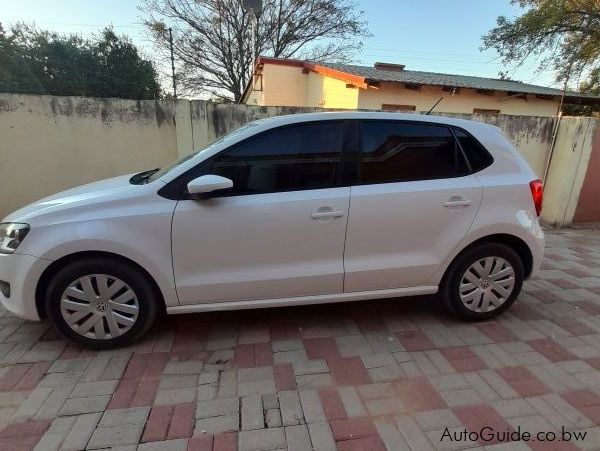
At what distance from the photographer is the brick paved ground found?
75.1 inches

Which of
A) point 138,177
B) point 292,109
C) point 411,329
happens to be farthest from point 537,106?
point 138,177

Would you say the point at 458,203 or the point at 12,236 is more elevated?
the point at 458,203

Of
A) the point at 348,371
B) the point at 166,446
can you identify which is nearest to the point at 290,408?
the point at 348,371

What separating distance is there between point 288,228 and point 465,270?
58.2 inches

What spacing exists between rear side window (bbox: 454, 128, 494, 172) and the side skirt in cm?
103

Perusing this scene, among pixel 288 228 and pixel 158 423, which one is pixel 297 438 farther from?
pixel 288 228

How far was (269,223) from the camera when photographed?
98.9 inches

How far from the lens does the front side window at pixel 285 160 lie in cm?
256

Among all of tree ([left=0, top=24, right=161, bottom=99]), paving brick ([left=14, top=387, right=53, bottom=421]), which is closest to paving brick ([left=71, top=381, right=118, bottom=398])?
paving brick ([left=14, top=387, right=53, bottom=421])

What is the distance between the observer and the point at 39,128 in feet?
16.3

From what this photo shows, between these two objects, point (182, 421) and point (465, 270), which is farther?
point (465, 270)

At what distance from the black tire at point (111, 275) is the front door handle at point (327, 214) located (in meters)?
1.24

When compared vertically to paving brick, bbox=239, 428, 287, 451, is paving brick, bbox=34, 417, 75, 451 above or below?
below

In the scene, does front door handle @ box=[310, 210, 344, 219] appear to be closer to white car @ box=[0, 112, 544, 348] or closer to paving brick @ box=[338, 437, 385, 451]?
white car @ box=[0, 112, 544, 348]
